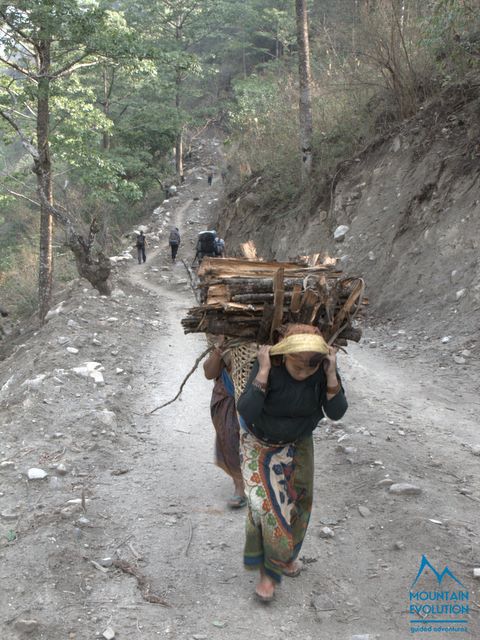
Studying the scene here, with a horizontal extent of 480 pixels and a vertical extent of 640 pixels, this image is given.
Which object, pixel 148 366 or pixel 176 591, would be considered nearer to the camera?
pixel 176 591

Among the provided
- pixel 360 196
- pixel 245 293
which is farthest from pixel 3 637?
pixel 360 196

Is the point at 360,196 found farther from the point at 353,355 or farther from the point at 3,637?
the point at 3,637

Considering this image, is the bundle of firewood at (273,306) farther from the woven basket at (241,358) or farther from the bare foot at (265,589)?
the bare foot at (265,589)

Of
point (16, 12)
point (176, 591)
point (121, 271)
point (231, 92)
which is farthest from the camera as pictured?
point (231, 92)

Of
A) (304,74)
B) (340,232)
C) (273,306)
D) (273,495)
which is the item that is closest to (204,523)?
(273,495)

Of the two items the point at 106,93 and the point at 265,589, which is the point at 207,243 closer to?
the point at 265,589

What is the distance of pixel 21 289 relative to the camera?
18531mm

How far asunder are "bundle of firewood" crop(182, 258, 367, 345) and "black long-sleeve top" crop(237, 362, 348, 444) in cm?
25

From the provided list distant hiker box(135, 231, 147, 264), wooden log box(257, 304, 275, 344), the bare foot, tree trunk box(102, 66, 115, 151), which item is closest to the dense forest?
tree trunk box(102, 66, 115, 151)

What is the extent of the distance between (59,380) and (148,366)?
5.68 ft

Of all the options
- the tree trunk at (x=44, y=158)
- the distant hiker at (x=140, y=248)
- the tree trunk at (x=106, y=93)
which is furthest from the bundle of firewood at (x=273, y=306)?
the tree trunk at (x=106, y=93)

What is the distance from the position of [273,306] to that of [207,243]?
33.7 ft

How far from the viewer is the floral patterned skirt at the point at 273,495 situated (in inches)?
116

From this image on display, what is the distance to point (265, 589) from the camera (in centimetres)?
307
